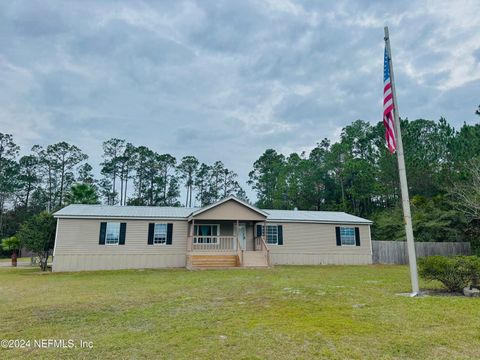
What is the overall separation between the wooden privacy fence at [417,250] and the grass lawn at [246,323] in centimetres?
1273

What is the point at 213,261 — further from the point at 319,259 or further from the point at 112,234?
the point at 319,259

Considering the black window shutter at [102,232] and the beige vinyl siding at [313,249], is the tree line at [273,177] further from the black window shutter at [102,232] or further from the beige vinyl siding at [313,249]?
the black window shutter at [102,232]

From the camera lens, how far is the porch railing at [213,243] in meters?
17.7

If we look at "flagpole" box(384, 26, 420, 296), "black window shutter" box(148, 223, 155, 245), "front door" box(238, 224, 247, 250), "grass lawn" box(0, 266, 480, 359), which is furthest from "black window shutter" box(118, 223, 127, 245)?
"flagpole" box(384, 26, 420, 296)

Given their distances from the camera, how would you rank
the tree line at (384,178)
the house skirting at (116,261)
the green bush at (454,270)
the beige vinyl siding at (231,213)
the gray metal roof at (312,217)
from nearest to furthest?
the green bush at (454,270) < the house skirting at (116,261) < the beige vinyl siding at (231,213) < the gray metal roof at (312,217) < the tree line at (384,178)

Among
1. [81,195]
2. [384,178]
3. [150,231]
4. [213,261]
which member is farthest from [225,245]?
[384,178]

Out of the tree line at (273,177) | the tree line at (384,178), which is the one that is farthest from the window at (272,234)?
the tree line at (273,177)

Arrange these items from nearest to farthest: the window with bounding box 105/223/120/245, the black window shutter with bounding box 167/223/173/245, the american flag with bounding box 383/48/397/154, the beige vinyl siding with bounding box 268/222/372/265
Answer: the american flag with bounding box 383/48/397/154 → the window with bounding box 105/223/120/245 → the black window shutter with bounding box 167/223/173/245 → the beige vinyl siding with bounding box 268/222/372/265

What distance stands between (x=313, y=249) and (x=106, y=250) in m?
12.7

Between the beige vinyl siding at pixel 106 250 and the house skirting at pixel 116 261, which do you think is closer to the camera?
the house skirting at pixel 116 261

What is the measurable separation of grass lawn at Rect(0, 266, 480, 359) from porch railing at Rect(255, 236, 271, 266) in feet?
25.9

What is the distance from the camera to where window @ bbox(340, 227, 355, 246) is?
20.6 metres

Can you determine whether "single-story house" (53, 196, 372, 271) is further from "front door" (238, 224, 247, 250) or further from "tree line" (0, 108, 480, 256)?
"tree line" (0, 108, 480, 256)

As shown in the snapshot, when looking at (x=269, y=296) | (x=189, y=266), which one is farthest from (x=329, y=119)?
(x=269, y=296)
